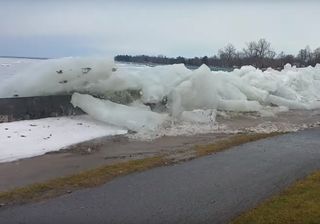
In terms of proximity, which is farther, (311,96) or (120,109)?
(311,96)

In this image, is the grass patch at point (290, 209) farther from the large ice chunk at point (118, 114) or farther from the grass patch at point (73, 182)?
the large ice chunk at point (118, 114)

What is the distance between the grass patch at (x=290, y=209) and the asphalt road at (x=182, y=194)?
22 cm

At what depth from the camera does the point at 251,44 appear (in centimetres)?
10269

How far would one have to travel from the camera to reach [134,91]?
18891 mm

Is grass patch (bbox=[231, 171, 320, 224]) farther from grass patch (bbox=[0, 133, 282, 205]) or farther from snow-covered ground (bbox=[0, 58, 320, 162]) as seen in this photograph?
snow-covered ground (bbox=[0, 58, 320, 162])

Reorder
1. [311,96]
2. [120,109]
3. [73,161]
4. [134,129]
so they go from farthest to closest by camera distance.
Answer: [311,96], [120,109], [134,129], [73,161]

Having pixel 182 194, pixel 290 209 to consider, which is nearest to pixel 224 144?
pixel 182 194

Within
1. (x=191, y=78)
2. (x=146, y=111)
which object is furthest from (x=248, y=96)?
(x=146, y=111)

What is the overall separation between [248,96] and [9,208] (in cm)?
1852

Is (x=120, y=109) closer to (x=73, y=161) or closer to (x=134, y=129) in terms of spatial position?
(x=134, y=129)

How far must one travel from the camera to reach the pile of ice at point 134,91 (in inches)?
655

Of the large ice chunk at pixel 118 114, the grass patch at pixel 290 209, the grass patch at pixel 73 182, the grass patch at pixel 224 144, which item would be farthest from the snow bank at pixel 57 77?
the grass patch at pixel 290 209

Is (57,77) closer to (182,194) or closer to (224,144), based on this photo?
→ (224,144)

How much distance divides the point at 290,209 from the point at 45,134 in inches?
329
